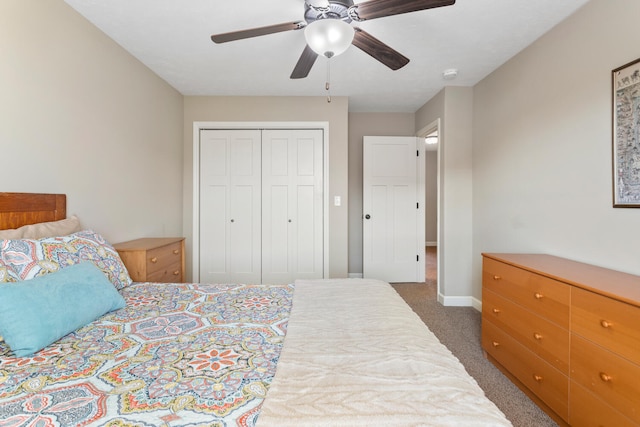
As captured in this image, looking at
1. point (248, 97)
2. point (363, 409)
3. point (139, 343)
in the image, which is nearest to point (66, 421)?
point (139, 343)

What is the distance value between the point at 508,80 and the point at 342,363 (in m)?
2.94

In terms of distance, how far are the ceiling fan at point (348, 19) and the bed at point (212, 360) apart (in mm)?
1429

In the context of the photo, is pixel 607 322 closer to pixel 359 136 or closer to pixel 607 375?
pixel 607 375

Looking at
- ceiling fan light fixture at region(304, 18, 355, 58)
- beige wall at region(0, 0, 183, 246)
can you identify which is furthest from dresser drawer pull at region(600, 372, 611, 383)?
beige wall at region(0, 0, 183, 246)

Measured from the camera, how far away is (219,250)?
3.64 m

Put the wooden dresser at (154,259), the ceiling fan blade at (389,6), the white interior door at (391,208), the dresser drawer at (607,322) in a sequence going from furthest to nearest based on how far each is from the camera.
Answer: the white interior door at (391,208) → the wooden dresser at (154,259) → the ceiling fan blade at (389,6) → the dresser drawer at (607,322)

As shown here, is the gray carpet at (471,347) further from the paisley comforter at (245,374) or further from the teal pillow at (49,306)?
the teal pillow at (49,306)

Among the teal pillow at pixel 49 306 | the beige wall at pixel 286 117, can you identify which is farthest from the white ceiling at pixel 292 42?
the teal pillow at pixel 49 306

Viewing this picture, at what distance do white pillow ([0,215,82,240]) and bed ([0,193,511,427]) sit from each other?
0.31 ft

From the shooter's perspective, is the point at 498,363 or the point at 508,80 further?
the point at 508,80

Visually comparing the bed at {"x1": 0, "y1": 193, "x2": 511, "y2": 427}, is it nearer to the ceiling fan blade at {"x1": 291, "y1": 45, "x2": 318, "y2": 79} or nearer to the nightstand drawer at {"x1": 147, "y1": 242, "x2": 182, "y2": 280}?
the nightstand drawer at {"x1": 147, "y1": 242, "x2": 182, "y2": 280}

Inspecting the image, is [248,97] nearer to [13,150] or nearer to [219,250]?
[219,250]

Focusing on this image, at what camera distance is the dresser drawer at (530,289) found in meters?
1.52

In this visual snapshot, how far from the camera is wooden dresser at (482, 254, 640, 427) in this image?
122 cm
